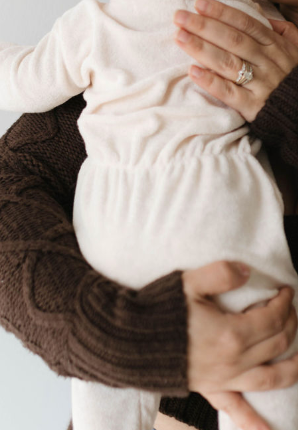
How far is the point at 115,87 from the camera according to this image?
0.78 m

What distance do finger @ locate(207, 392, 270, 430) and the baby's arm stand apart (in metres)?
0.59

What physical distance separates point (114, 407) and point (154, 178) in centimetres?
39

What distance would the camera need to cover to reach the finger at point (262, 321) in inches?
26.2

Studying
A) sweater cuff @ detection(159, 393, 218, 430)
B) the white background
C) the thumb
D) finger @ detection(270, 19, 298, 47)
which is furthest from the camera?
the white background

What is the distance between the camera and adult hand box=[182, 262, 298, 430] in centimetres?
65

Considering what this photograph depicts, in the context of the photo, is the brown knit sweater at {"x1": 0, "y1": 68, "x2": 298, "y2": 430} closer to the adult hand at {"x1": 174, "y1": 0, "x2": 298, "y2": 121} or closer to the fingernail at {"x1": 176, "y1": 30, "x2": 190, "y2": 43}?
the adult hand at {"x1": 174, "y1": 0, "x2": 298, "y2": 121}

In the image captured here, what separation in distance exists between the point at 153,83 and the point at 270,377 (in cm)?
50

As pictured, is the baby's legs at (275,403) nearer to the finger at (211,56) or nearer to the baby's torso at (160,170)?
the baby's torso at (160,170)

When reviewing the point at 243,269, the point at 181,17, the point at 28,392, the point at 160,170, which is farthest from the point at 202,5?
the point at 28,392

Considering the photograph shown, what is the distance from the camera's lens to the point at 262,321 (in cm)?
67

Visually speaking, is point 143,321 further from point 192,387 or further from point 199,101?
point 199,101

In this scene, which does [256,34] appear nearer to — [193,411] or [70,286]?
[70,286]

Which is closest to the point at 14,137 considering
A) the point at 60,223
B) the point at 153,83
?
the point at 60,223

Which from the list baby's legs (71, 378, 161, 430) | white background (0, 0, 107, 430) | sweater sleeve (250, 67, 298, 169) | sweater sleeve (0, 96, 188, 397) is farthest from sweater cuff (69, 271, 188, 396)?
white background (0, 0, 107, 430)
